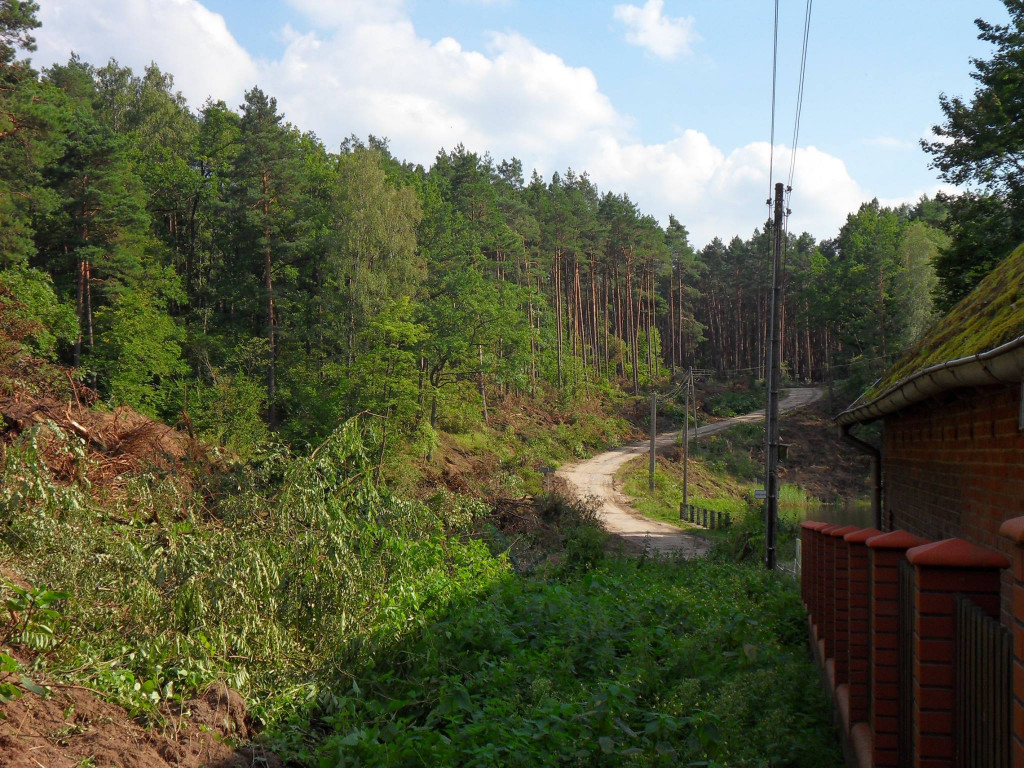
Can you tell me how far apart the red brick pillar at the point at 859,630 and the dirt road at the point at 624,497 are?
14402 mm

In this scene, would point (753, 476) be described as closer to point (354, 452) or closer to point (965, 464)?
point (354, 452)

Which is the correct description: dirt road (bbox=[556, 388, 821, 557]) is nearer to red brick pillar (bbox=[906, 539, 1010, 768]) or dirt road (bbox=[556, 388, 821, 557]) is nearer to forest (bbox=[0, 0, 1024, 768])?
forest (bbox=[0, 0, 1024, 768])

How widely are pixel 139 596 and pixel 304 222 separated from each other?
1221 inches

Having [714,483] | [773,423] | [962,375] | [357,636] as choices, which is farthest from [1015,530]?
[714,483]

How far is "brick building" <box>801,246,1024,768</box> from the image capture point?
249cm

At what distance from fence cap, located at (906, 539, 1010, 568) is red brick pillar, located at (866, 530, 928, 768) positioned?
77 centimetres

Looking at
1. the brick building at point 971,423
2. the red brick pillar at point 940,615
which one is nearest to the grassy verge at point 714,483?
the brick building at point 971,423

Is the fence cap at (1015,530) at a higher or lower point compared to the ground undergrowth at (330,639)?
higher

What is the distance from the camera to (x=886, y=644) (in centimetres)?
362

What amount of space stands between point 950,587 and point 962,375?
1449mm

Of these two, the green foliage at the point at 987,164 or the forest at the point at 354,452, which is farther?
the green foliage at the point at 987,164

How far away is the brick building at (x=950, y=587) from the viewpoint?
2490 millimetres

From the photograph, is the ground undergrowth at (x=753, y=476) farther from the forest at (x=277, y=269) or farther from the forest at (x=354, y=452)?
the forest at (x=277, y=269)

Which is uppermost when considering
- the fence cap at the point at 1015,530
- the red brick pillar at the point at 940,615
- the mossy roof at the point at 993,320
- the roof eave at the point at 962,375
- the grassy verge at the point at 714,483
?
the mossy roof at the point at 993,320
